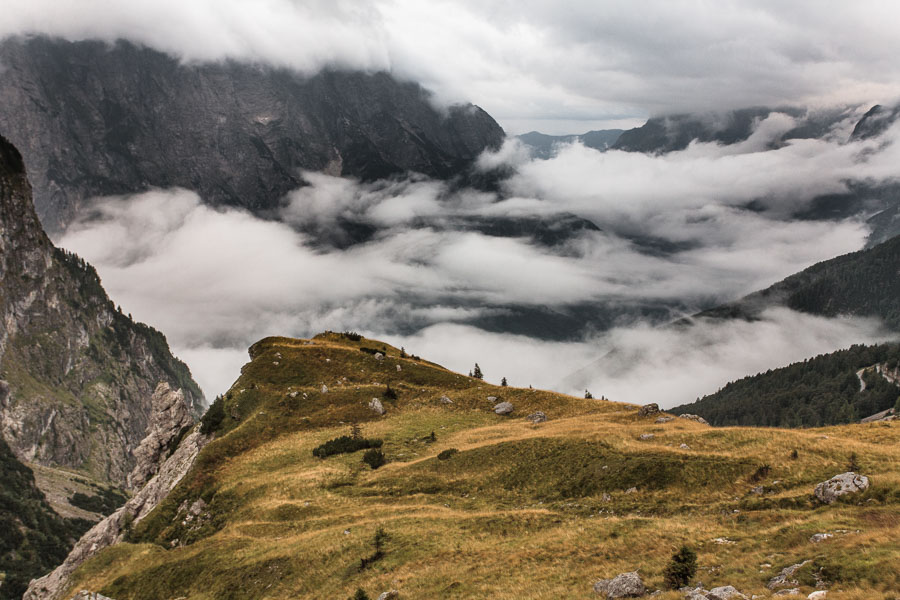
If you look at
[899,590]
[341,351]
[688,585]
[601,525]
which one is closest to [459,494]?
[601,525]

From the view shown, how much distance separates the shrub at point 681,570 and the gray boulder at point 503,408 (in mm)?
56602

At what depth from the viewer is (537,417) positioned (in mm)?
72812

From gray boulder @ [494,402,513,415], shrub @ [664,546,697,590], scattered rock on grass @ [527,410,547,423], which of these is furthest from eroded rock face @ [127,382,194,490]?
shrub @ [664,546,697,590]

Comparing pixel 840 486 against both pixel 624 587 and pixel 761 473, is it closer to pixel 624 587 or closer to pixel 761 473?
pixel 761 473

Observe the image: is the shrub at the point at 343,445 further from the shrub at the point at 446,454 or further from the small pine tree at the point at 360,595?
the small pine tree at the point at 360,595

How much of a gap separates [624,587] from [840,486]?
1703cm

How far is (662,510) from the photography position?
117ft

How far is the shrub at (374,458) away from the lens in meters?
58.9

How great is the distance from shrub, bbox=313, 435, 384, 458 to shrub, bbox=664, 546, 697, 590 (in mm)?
46707

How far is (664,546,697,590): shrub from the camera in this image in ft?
77.3

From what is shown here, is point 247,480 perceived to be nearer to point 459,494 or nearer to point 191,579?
point 191,579

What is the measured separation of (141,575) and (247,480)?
14.1 meters

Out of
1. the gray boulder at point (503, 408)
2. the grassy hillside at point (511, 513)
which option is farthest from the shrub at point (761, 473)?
the gray boulder at point (503, 408)

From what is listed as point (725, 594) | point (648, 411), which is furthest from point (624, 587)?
point (648, 411)
